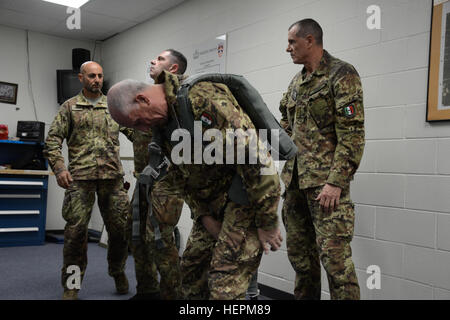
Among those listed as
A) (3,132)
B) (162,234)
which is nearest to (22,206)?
(3,132)

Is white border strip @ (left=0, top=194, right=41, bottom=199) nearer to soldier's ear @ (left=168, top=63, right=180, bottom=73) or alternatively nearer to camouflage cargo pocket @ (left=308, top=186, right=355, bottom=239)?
soldier's ear @ (left=168, top=63, right=180, bottom=73)

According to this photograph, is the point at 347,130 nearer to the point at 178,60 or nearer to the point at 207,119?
the point at 207,119

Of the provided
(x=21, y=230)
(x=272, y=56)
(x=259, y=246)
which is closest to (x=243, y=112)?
(x=259, y=246)

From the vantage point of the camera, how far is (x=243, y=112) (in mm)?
1312

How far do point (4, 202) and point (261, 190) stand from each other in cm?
436

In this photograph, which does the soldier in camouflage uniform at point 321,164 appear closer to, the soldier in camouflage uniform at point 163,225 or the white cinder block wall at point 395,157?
the white cinder block wall at point 395,157

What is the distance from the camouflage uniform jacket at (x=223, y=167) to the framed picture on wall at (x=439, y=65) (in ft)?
4.27

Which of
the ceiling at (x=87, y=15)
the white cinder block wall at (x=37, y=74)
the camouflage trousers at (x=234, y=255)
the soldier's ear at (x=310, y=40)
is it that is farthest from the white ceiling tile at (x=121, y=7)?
the camouflage trousers at (x=234, y=255)

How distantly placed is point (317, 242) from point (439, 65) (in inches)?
43.4

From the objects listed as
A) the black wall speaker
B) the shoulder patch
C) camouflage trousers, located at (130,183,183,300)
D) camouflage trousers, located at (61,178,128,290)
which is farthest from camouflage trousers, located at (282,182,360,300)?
the black wall speaker

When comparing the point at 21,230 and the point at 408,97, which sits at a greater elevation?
the point at 408,97

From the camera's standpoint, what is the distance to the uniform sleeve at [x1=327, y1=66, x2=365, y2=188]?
6.41ft

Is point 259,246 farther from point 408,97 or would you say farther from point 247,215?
point 408,97

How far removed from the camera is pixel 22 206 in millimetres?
4824
